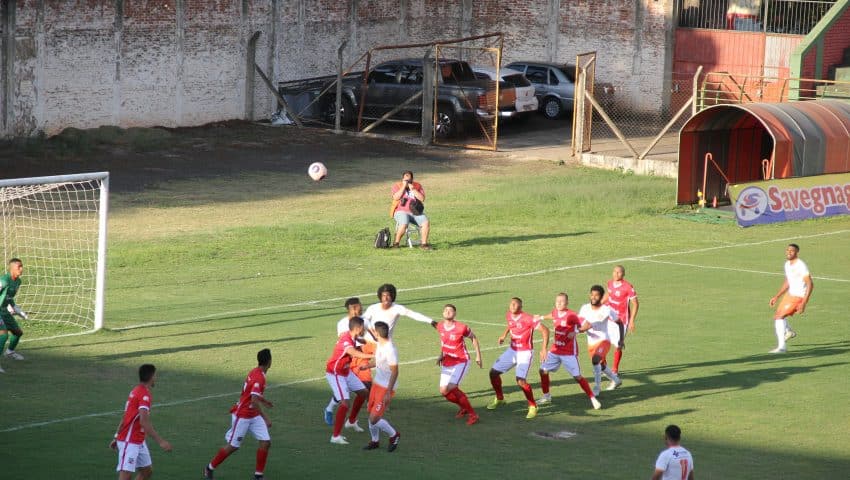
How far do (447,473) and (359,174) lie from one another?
25.2m

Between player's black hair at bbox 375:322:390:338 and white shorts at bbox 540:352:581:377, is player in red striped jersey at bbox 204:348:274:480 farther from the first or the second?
white shorts at bbox 540:352:581:377

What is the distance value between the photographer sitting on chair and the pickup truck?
1465 centimetres

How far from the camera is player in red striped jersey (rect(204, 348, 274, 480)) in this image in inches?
512

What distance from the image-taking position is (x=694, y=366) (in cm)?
1881

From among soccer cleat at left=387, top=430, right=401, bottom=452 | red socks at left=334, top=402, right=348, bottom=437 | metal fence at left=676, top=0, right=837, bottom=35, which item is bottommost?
soccer cleat at left=387, top=430, right=401, bottom=452

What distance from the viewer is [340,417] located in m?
14.6

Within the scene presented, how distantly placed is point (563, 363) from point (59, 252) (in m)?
14.4

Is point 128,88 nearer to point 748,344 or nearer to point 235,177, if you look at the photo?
point 235,177

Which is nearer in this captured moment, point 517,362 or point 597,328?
point 517,362

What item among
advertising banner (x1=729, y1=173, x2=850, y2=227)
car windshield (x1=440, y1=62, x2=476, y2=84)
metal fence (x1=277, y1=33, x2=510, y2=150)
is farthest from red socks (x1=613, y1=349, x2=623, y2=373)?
car windshield (x1=440, y1=62, x2=476, y2=84)

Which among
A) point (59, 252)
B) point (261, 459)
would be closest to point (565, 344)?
point (261, 459)

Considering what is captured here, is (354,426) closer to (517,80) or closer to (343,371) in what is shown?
(343,371)

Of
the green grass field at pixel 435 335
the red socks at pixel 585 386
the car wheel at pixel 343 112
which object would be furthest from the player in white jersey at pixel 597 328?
Answer: the car wheel at pixel 343 112

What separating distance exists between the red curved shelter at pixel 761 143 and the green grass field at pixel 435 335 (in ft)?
4.67
